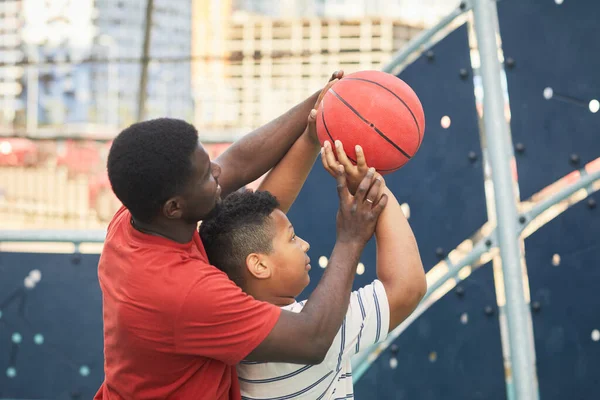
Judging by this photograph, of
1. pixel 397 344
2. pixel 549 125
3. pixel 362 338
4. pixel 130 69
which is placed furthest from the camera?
pixel 130 69

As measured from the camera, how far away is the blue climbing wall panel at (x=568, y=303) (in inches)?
141

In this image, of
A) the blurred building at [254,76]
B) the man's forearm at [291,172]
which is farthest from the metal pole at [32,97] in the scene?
the man's forearm at [291,172]

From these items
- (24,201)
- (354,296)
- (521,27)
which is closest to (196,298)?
(354,296)

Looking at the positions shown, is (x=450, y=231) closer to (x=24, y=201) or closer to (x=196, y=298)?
(x=196, y=298)

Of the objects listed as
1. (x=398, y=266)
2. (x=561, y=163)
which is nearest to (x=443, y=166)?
(x=561, y=163)

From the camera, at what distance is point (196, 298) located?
6.60 feet

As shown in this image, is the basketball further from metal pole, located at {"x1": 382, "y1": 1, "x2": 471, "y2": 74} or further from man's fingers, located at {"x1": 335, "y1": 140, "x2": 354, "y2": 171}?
metal pole, located at {"x1": 382, "y1": 1, "x2": 471, "y2": 74}

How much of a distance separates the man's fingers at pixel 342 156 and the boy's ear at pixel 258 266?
1.15 feet

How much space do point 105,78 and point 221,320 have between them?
9565 mm

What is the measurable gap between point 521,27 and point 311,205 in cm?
135

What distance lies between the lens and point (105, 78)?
36.2ft

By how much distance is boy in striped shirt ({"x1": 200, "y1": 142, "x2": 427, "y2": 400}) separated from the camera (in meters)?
2.24

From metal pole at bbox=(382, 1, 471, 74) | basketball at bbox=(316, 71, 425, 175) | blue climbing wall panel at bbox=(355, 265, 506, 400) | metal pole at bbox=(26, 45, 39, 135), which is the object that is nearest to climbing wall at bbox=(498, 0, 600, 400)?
blue climbing wall panel at bbox=(355, 265, 506, 400)

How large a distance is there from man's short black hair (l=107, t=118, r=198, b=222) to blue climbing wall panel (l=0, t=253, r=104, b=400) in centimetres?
259
